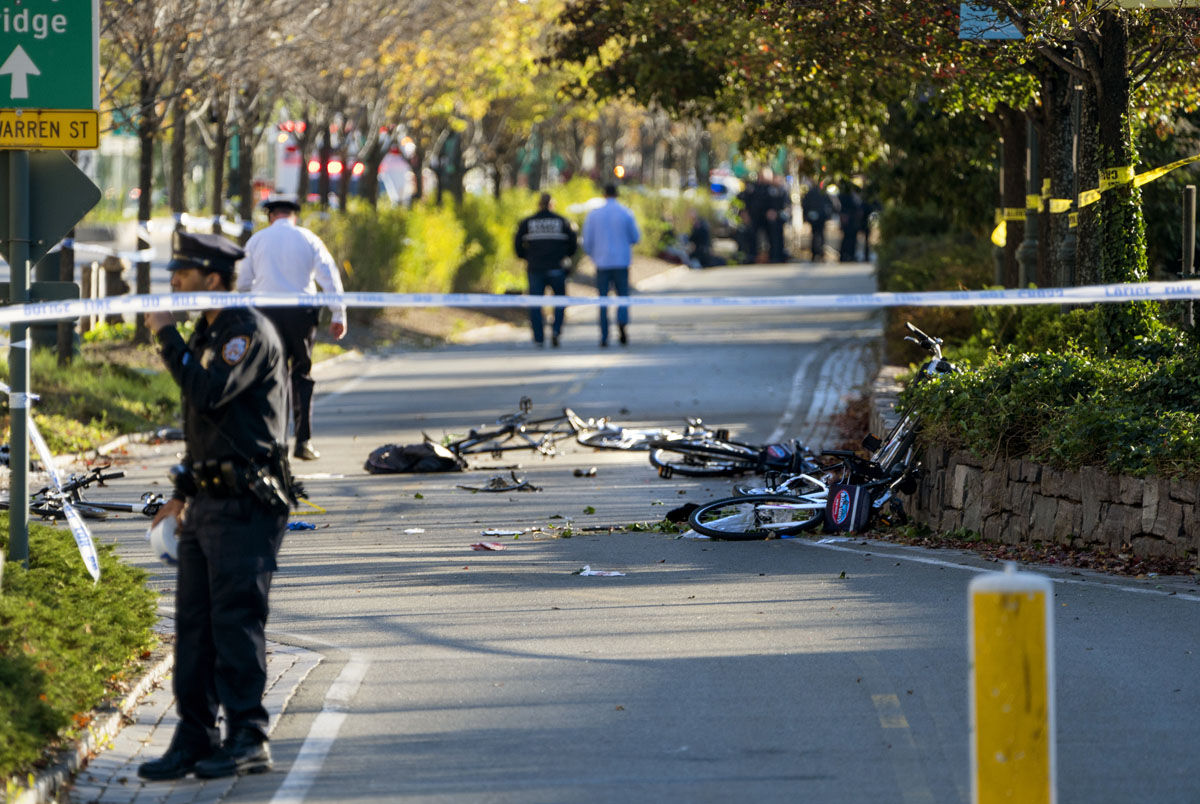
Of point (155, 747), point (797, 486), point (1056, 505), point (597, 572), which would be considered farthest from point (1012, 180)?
point (155, 747)

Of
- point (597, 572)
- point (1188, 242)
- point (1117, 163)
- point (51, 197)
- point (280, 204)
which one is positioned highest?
point (1117, 163)

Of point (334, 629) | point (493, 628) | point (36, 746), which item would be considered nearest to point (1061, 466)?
point (493, 628)

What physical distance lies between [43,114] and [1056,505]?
17.8 feet

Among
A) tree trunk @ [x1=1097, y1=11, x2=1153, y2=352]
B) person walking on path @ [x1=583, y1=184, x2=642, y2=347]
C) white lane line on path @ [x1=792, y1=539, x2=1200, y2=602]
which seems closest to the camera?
white lane line on path @ [x1=792, y1=539, x2=1200, y2=602]

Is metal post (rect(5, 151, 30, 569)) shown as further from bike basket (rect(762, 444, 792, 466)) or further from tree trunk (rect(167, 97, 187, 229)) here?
tree trunk (rect(167, 97, 187, 229))

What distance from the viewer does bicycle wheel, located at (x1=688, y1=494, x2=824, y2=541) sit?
10.4m

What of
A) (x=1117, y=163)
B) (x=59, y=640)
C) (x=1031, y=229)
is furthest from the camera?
(x=1031, y=229)

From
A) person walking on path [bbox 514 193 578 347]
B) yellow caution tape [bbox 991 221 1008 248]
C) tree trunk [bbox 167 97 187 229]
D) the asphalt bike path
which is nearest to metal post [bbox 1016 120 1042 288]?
yellow caution tape [bbox 991 221 1008 248]

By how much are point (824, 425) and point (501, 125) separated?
20.8 metres

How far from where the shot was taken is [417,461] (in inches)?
526

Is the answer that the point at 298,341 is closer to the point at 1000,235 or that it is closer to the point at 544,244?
the point at 1000,235

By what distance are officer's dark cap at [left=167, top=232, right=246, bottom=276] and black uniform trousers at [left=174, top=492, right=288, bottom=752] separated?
0.82 m

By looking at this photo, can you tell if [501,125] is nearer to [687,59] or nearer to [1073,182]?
[687,59]

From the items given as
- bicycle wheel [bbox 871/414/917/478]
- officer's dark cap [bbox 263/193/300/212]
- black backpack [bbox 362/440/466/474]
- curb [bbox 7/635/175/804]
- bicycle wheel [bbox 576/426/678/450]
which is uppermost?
officer's dark cap [bbox 263/193/300/212]
